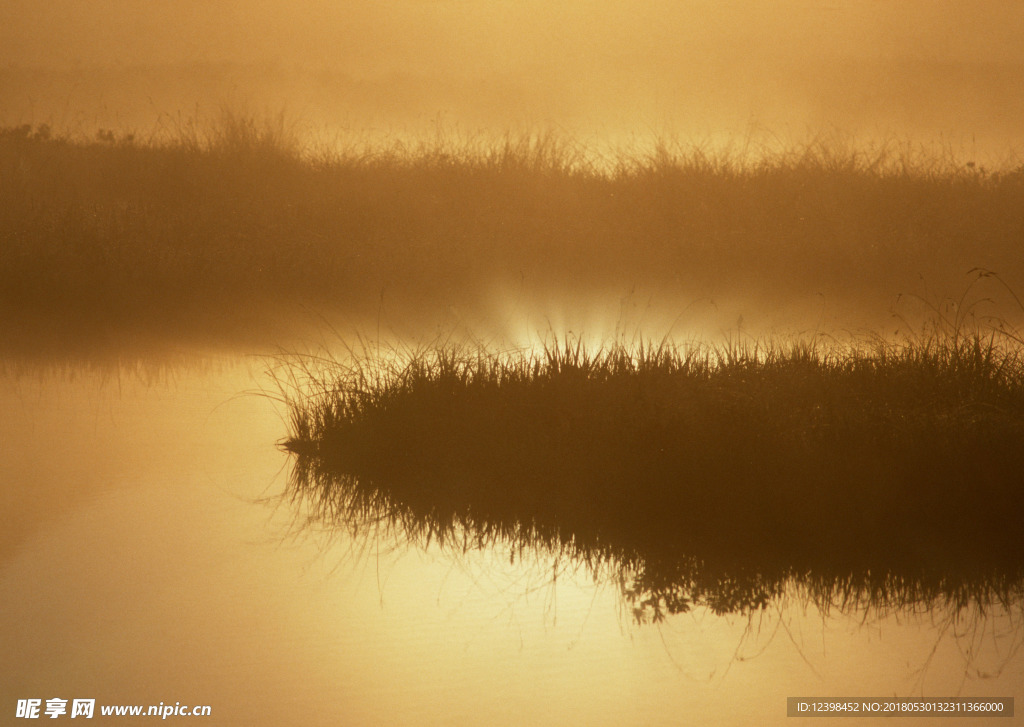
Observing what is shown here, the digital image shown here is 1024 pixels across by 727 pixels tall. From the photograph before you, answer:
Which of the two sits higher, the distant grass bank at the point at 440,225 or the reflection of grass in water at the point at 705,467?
the distant grass bank at the point at 440,225

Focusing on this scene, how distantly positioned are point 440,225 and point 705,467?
499 centimetres

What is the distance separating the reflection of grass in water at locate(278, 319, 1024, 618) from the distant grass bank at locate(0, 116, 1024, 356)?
295 cm

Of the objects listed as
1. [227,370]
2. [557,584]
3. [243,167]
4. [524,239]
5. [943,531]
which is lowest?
[557,584]

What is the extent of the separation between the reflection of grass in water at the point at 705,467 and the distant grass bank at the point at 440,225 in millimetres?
2948

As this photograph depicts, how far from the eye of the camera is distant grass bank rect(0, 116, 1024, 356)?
712 centimetres

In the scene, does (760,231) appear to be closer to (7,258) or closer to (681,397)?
(681,397)

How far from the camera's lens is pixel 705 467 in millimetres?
3328

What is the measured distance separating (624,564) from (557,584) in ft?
0.77

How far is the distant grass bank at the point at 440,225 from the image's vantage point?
7.12 m

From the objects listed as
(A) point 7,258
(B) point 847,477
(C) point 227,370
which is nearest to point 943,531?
(B) point 847,477

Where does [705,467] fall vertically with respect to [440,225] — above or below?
below

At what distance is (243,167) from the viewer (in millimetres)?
8641

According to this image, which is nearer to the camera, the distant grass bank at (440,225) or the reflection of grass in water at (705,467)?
A: the reflection of grass in water at (705,467)

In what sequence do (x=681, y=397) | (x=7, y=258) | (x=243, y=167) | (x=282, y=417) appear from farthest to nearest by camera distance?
(x=243, y=167)
(x=7, y=258)
(x=282, y=417)
(x=681, y=397)
